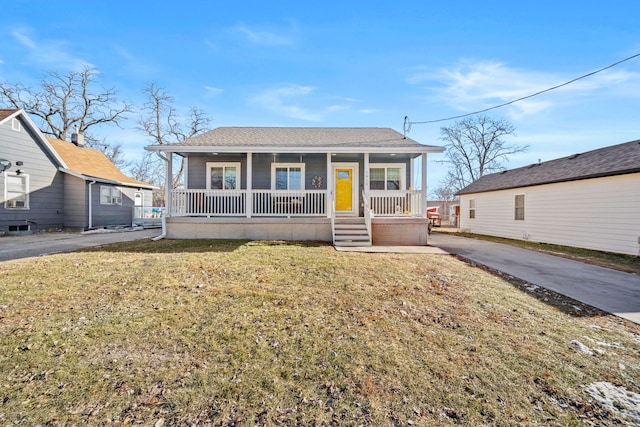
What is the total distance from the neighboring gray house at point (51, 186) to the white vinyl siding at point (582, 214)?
68.5ft

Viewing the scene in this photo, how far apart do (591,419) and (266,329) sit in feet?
9.39

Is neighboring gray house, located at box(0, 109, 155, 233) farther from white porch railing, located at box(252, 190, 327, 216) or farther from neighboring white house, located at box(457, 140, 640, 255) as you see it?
neighboring white house, located at box(457, 140, 640, 255)

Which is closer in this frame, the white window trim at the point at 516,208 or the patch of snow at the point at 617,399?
the patch of snow at the point at 617,399

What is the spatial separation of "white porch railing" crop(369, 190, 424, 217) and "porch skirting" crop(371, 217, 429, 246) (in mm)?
472

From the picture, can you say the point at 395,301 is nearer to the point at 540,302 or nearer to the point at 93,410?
the point at 540,302

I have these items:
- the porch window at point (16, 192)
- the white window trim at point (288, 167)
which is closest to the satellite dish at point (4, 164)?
the porch window at point (16, 192)

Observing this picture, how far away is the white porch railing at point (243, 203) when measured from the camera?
974cm

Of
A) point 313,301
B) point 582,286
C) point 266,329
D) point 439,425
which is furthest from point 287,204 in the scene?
point 439,425

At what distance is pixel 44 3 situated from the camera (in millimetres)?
9328

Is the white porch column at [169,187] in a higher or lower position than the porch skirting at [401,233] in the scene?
higher

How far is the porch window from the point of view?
11773 millimetres

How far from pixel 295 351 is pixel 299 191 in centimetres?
709

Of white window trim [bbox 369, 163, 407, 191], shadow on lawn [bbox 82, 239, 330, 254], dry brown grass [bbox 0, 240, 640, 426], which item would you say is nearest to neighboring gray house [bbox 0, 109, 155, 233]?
shadow on lawn [bbox 82, 239, 330, 254]

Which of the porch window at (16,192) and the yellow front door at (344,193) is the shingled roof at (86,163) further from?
the yellow front door at (344,193)
